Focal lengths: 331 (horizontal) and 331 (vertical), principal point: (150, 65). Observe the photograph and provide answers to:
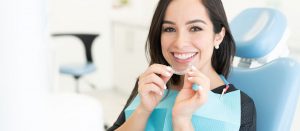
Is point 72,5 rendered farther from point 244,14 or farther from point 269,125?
point 269,125

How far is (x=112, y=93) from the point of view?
12.2ft

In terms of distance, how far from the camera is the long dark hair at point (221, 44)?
94 cm

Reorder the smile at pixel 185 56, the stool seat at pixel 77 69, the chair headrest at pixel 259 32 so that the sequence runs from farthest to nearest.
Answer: the stool seat at pixel 77 69
the chair headrest at pixel 259 32
the smile at pixel 185 56

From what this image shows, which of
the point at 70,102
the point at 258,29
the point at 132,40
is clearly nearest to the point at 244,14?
the point at 258,29

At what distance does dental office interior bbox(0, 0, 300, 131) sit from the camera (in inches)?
6.0

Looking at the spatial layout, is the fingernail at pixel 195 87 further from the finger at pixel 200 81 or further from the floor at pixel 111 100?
the floor at pixel 111 100

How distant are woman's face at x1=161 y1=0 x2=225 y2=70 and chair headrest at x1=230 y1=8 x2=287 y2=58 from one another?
258 millimetres

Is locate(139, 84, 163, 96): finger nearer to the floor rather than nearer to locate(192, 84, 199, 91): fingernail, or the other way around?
locate(192, 84, 199, 91): fingernail

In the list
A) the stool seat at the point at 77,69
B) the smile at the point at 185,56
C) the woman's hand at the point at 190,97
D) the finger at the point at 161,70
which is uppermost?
the smile at the point at 185,56

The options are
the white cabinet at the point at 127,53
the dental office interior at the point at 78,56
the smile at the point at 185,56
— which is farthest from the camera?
the white cabinet at the point at 127,53

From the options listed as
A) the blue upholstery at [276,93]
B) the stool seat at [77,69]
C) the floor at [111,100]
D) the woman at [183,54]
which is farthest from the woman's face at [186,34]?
the floor at [111,100]

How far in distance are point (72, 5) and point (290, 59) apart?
108 inches

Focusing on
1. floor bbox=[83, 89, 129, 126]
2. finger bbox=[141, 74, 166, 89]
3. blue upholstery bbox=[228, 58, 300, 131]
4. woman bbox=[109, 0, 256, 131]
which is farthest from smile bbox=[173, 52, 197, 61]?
floor bbox=[83, 89, 129, 126]

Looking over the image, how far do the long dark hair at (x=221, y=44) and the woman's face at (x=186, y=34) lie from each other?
0.02m
